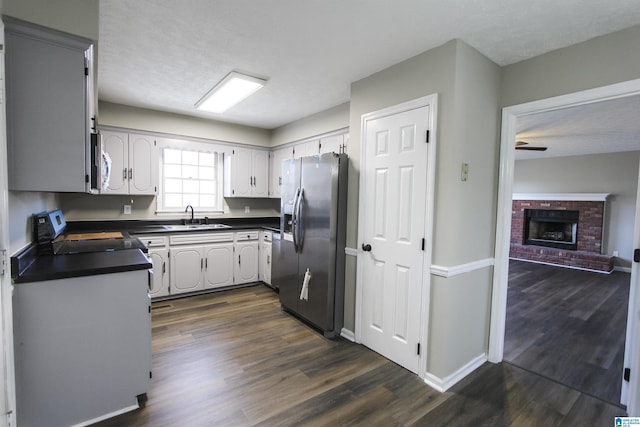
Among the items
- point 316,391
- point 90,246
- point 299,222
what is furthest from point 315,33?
point 316,391

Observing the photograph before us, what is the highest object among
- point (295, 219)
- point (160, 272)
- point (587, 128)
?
point (587, 128)

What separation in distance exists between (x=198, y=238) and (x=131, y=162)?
1317 millimetres

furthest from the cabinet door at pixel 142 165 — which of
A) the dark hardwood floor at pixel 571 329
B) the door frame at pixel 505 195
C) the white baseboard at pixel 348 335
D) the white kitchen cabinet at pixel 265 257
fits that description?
the dark hardwood floor at pixel 571 329

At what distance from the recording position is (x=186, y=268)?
3.90 metres

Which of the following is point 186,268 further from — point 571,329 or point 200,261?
point 571,329

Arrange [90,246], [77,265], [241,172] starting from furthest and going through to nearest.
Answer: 1. [241,172]
2. [90,246]
3. [77,265]

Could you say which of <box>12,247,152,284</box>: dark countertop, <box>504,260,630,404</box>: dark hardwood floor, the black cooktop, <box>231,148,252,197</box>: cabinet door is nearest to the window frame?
<box>231,148,252,197</box>: cabinet door

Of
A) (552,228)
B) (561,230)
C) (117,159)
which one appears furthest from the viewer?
(552,228)

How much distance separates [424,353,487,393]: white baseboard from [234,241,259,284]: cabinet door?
9.47 ft

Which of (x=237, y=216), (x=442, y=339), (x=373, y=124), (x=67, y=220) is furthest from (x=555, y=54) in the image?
(x=67, y=220)

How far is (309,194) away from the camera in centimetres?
314

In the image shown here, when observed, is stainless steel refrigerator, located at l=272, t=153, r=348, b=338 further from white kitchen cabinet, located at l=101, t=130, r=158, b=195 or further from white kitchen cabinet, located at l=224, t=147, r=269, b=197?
white kitchen cabinet, located at l=101, t=130, r=158, b=195

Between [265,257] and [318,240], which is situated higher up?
[318,240]

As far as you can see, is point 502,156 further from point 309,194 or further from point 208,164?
point 208,164
